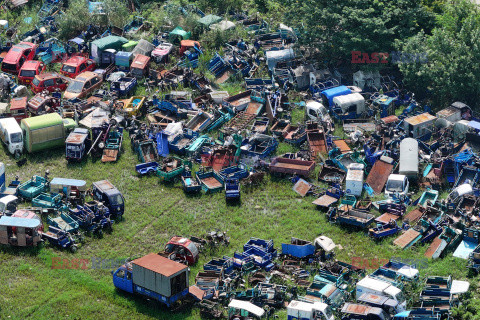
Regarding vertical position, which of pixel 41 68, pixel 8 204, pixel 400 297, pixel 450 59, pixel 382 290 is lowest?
pixel 400 297

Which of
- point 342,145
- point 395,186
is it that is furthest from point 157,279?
point 342,145

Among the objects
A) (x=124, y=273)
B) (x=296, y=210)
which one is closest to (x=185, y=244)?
(x=124, y=273)

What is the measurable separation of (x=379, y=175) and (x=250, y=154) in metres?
8.59

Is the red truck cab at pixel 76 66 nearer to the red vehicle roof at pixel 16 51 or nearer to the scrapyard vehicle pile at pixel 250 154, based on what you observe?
the scrapyard vehicle pile at pixel 250 154

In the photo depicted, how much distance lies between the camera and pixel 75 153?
5234 cm

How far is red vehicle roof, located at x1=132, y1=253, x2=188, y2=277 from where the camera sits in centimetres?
4084

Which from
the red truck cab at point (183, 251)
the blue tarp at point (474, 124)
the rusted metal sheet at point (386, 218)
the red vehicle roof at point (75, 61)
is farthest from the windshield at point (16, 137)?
the blue tarp at point (474, 124)

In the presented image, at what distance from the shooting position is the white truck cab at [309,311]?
1554 inches

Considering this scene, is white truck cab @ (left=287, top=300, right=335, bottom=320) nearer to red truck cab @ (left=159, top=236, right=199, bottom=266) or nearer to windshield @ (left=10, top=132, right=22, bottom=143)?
red truck cab @ (left=159, top=236, right=199, bottom=266)

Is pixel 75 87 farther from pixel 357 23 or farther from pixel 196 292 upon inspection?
pixel 196 292

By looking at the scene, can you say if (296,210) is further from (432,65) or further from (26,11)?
(26,11)

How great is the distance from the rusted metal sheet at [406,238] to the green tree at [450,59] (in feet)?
47.2

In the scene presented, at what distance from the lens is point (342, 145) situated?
54125mm

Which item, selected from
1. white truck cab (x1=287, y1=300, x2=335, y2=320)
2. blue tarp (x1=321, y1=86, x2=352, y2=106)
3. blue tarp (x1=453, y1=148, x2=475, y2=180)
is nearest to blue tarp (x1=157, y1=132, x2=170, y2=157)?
blue tarp (x1=321, y1=86, x2=352, y2=106)
